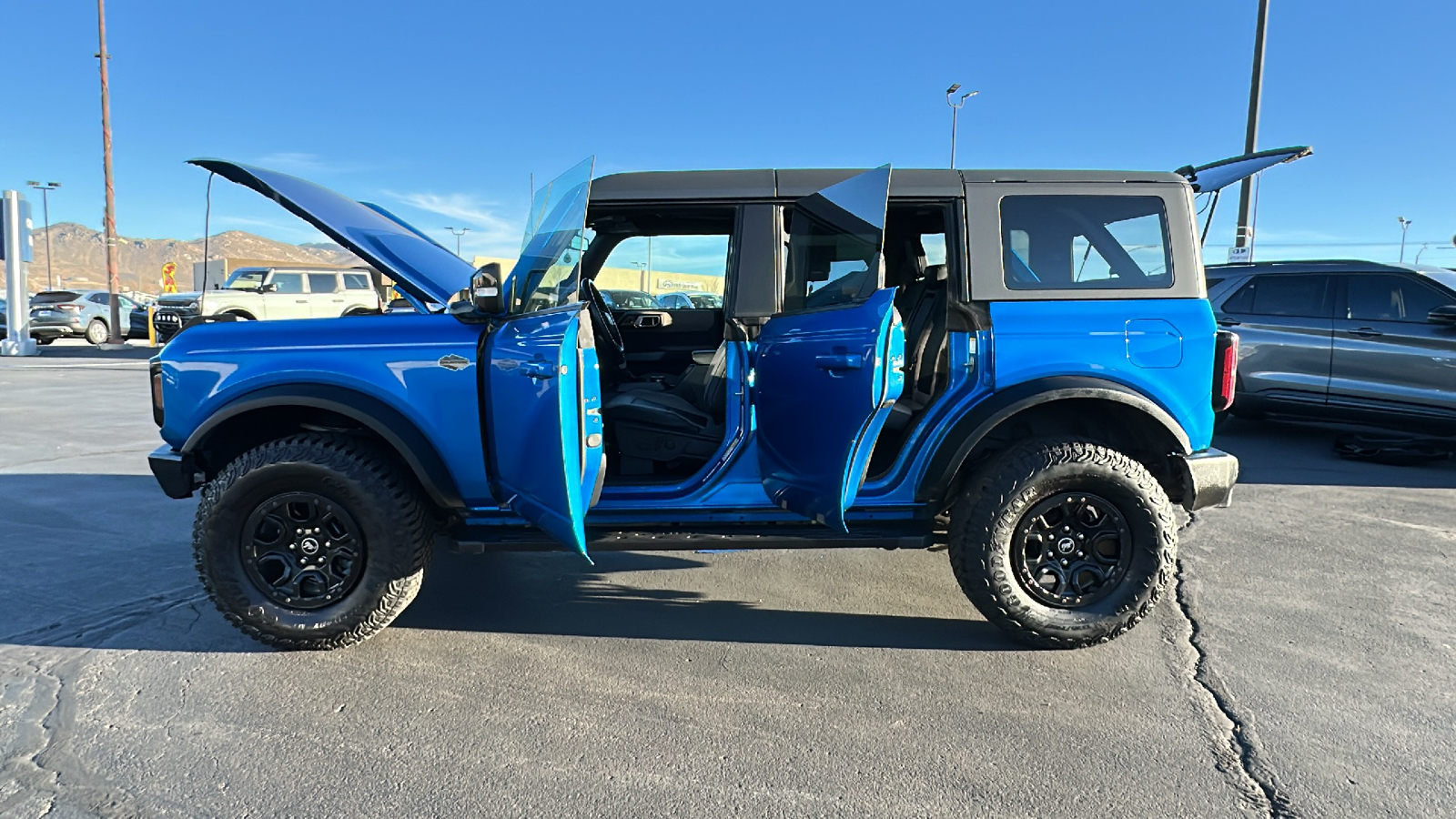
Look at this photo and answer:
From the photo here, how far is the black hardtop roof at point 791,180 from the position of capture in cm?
335

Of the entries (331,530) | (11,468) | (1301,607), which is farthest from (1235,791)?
(11,468)

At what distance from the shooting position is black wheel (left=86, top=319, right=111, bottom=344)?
2262 cm

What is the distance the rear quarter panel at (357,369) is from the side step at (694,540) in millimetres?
247

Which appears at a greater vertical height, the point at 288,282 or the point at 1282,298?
the point at 288,282

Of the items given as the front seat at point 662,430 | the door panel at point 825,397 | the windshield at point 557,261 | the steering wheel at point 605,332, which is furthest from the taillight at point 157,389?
the door panel at point 825,397

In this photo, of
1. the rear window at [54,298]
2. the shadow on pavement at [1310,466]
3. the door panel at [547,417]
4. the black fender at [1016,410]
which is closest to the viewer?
the door panel at [547,417]

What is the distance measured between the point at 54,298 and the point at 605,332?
86.4ft

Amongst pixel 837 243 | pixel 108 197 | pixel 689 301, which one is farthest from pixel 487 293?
pixel 108 197

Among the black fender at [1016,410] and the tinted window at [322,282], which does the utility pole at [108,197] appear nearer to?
the tinted window at [322,282]

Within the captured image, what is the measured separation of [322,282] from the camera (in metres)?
18.1

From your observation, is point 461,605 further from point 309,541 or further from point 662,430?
point 662,430

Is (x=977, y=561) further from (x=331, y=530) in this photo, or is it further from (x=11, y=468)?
(x=11, y=468)

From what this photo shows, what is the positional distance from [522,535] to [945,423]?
1740mm

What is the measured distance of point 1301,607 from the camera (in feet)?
12.0
